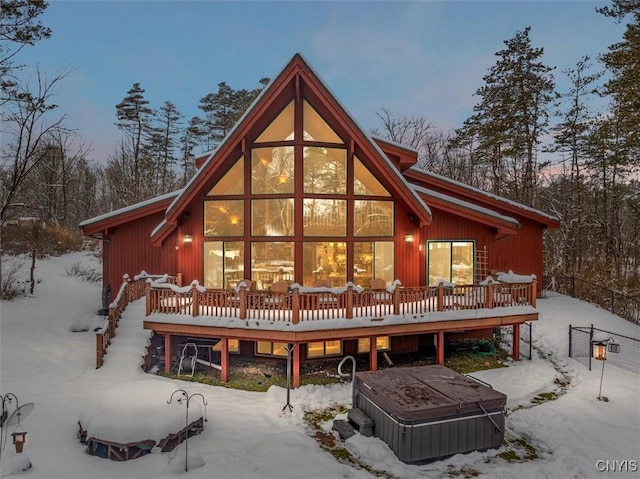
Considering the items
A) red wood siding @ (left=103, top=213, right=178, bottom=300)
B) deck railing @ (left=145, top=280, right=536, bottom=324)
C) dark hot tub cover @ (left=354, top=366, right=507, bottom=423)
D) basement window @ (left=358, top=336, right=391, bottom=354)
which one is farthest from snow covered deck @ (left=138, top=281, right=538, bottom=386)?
red wood siding @ (left=103, top=213, right=178, bottom=300)

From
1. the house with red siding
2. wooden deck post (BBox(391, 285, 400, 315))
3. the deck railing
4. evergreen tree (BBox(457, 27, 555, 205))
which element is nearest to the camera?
the deck railing

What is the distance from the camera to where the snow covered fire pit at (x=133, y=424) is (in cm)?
607

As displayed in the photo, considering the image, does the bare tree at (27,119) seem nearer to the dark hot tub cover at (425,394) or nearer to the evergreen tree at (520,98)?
the dark hot tub cover at (425,394)

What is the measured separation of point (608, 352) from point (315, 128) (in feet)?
36.8

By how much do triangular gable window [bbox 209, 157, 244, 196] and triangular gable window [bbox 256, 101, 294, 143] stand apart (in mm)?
1051

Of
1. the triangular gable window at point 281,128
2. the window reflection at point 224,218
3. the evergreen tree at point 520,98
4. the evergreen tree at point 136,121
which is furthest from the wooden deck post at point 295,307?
the evergreen tree at point 136,121

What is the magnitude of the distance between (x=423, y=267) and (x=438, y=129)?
957 inches

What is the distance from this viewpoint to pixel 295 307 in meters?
9.30

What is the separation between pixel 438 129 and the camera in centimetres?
3366

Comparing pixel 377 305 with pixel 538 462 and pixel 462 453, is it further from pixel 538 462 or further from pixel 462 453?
pixel 538 462

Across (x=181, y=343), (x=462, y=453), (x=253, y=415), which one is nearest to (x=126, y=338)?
(x=181, y=343)

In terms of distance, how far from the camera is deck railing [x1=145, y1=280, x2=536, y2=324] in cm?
963

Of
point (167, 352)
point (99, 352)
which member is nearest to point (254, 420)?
point (167, 352)

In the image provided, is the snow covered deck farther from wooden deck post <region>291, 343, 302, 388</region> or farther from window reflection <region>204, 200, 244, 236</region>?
window reflection <region>204, 200, 244, 236</region>
